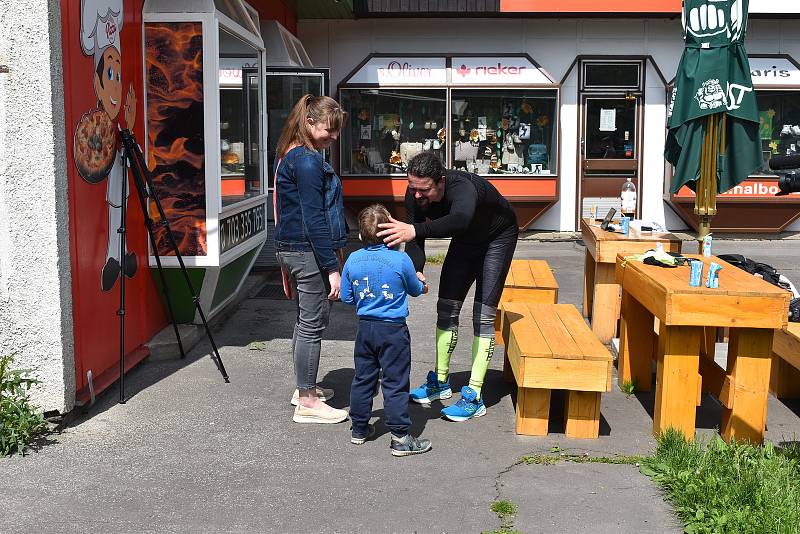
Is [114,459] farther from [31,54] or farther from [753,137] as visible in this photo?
[753,137]

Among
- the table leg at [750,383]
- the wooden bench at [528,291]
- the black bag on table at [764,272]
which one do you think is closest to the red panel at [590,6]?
the wooden bench at [528,291]

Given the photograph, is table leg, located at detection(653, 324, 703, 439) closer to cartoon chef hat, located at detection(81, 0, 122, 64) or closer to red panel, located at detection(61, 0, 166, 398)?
red panel, located at detection(61, 0, 166, 398)

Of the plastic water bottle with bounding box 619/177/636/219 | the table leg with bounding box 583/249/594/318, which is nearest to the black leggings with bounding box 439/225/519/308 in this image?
the plastic water bottle with bounding box 619/177/636/219

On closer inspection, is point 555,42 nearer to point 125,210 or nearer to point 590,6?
point 590,6

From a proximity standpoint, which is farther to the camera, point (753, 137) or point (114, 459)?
point (753, 137)

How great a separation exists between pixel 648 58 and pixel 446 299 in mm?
10115

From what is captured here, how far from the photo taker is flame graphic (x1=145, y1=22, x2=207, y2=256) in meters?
7.15

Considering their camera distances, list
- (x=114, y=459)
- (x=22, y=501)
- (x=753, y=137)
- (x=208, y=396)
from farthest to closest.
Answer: (x=753, y=137) → (x=208, y=396) → (x=114, y=459) → (x=22, y=501)

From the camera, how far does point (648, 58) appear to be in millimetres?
14852

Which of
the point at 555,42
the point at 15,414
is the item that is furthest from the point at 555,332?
the point at 555,42

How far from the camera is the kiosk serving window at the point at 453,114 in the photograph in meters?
14.6

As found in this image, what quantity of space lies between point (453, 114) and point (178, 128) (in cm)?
796

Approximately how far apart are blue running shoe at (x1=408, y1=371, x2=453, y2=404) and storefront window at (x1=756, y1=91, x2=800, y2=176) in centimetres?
1018

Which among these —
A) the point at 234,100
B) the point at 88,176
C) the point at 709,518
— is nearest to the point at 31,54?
the point at 88,176
